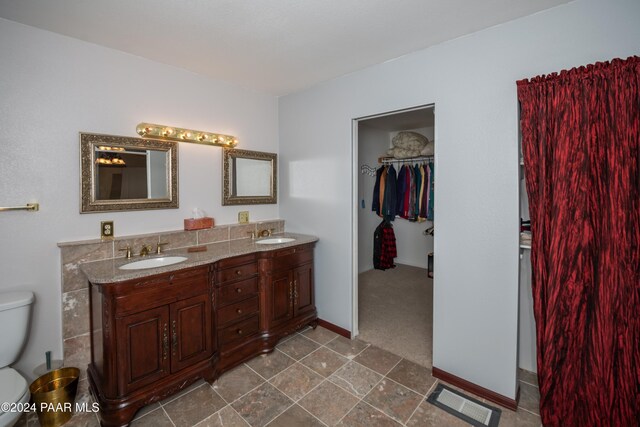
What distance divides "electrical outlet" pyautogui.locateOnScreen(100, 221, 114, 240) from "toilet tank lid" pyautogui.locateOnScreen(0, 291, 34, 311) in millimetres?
508

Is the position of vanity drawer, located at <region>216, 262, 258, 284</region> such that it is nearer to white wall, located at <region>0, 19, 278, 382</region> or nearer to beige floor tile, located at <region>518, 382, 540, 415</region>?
white wall, located at <region>0, 19, 278, 382</region>

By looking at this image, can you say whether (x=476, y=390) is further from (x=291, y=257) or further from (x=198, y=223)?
(x=198, y=223)

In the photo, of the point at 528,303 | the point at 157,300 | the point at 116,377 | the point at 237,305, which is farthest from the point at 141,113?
the point at 528,303

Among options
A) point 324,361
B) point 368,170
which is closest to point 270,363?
point 324,361

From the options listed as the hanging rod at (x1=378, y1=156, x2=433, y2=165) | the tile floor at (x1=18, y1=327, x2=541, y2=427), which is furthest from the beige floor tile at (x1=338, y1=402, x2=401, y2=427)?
the hanging rod at (x1=378, y1=156, x2=433, y2=165)

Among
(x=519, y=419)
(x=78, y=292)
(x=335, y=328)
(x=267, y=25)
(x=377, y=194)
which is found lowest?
(x=519, y=419)

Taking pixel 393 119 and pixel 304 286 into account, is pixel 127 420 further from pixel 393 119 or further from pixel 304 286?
pixel 393 119

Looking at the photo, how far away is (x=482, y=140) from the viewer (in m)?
1.86

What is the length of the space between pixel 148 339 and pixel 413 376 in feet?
5.99

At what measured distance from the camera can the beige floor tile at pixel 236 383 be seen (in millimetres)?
1949

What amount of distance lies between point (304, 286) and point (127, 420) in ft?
5.06

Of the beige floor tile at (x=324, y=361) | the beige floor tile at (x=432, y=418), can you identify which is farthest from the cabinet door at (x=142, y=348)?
the beige floor tile at (x=432, y=418)

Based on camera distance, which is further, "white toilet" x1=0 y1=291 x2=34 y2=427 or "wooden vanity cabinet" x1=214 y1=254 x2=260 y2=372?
"wooden vanity cabinet" x1=214 y1=254 x2=260 y2=372

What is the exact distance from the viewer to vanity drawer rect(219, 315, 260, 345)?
→ 219cm
